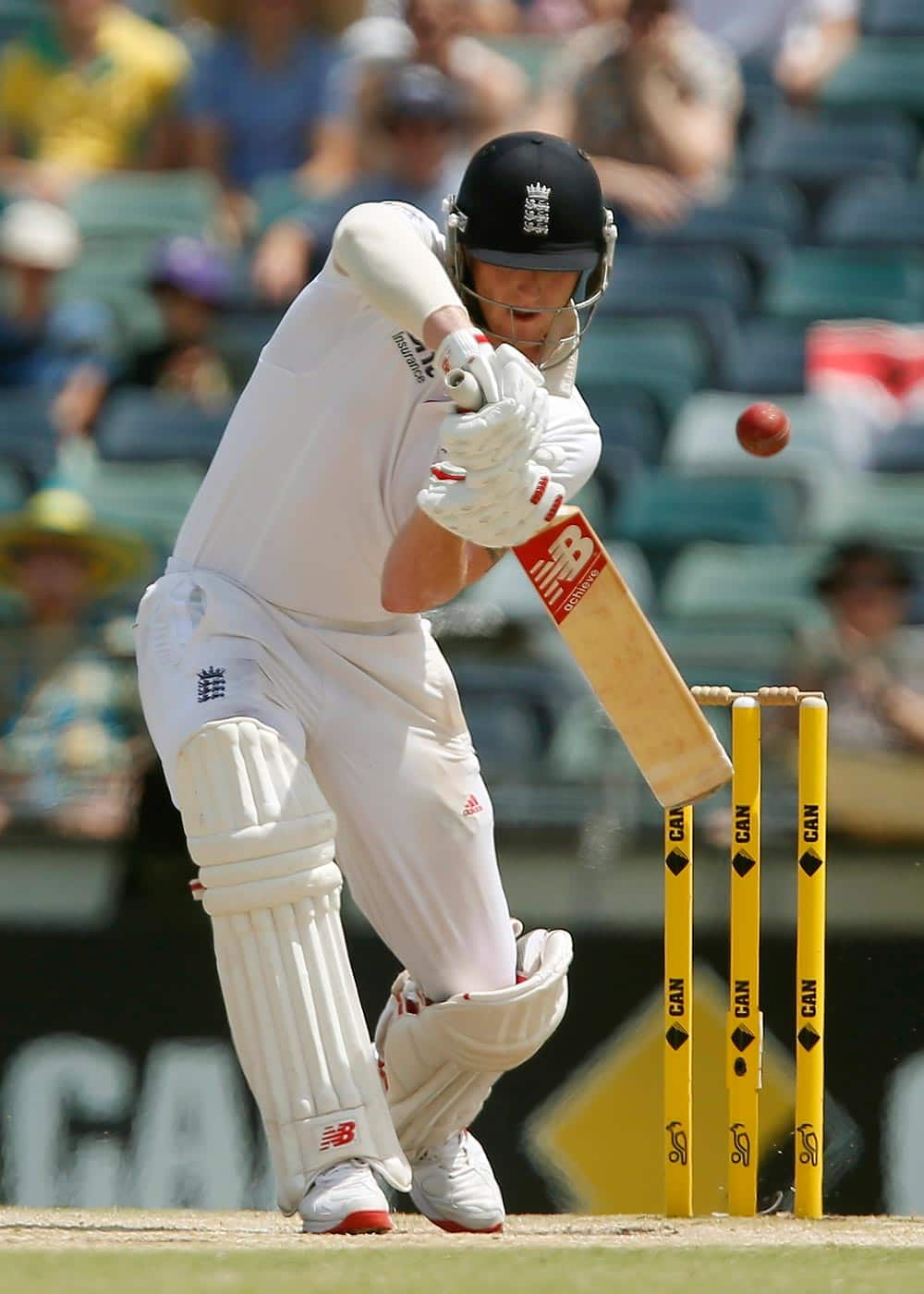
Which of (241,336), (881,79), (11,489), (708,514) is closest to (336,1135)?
(708,514)

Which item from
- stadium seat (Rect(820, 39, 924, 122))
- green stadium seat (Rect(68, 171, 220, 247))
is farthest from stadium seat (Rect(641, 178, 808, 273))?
green stadium seat (Rect(68, 171, 220, 247))

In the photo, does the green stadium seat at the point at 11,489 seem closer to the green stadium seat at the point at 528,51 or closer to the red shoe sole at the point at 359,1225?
the green stadium seat at the point at 528,51

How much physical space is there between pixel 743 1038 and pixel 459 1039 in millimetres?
462

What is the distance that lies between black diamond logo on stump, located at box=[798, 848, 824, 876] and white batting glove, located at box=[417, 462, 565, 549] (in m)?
0.81

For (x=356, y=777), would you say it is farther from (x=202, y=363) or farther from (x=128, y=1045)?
(x=202, y=363)

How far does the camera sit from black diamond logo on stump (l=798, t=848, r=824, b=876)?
3.38 m

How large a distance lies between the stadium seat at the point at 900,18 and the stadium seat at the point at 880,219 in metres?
0.62

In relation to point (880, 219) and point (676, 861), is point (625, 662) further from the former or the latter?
point (880, 219)

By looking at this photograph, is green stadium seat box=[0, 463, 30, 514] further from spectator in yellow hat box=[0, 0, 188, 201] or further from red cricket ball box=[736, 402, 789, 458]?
red cricket ball box=[736, 402, 789, 458]

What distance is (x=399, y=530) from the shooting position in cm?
302

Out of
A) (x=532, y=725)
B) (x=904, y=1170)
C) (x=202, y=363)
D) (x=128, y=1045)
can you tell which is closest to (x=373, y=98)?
(x=202, y=363)

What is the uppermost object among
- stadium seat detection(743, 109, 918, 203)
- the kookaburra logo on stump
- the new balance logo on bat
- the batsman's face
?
stadium seat detection(743, 109, 918, 203)

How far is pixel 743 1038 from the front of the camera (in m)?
3.42

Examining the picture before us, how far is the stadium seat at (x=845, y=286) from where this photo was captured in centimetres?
687
